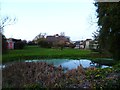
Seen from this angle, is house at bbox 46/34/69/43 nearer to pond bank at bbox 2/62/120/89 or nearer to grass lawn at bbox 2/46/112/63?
grass lawn at bbox 2/46/112/63

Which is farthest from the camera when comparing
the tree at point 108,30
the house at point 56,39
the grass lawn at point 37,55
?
the house at point 56,39

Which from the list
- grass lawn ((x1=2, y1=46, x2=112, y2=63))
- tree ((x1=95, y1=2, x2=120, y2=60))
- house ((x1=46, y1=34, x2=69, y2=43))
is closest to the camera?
grass lawn ((x1=2, y1=46, x2=112, y2=63))

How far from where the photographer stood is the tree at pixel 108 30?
1161 centimetres

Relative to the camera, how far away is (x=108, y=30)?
12391mm

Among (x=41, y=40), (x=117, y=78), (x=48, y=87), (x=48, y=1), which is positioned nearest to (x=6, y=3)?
(x=48, y=1)

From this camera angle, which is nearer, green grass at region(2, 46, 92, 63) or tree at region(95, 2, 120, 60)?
green grass at region(2, 46, 92, 63)

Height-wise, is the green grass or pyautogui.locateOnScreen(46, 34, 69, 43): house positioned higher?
pyautogui.locateOnScreen(46, 34, 69, 43): house

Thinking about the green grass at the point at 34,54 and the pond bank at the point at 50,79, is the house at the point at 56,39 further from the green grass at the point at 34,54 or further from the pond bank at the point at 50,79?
the pond bank at the point at 50,79

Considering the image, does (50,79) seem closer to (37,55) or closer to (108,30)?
(108,30)

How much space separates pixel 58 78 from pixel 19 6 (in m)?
3.18

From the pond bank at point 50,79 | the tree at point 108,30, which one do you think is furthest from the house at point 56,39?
the pond bank at point 50,79

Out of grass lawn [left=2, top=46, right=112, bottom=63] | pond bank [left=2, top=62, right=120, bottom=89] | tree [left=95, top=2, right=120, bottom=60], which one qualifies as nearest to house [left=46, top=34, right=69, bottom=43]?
grass lawn [left=2, top=46, right=112, bottom=63]

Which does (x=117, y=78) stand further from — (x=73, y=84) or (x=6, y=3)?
(x=6, y=3)

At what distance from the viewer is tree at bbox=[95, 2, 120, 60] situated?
457 inches
